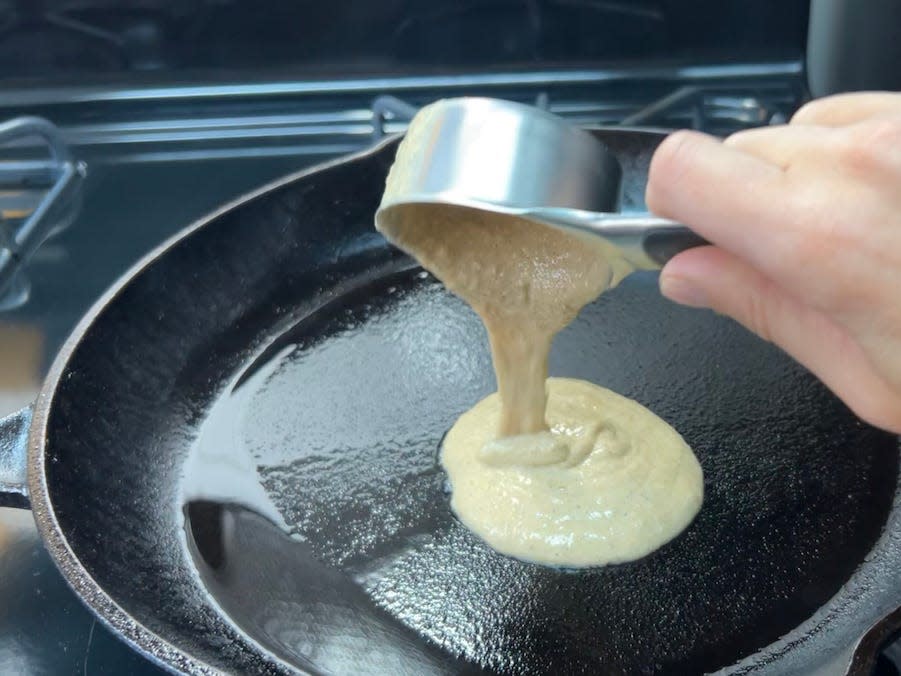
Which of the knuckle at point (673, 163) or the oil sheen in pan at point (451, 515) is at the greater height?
the knuckle at point (673, 163)

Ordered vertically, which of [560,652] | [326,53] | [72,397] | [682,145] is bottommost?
[560,652]

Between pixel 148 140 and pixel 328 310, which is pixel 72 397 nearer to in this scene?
pixel 328 310

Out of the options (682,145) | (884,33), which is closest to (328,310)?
(682,145)

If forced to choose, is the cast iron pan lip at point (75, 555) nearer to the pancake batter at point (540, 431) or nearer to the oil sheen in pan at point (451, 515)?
the oil sheen in pan at point (451, 515)

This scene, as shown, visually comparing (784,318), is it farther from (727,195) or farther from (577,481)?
(577,481)

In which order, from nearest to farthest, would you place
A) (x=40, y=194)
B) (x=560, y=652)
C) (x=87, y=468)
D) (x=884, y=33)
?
(x=560, y=652), (x=87, y=468), (x=884, y=33), (x=40, y=194)

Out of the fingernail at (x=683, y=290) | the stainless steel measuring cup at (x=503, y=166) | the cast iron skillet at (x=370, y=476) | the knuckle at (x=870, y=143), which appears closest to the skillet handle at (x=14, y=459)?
the cast iron skillet at (x=370, y=476)

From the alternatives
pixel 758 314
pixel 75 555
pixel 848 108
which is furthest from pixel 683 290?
pixel 75 555
